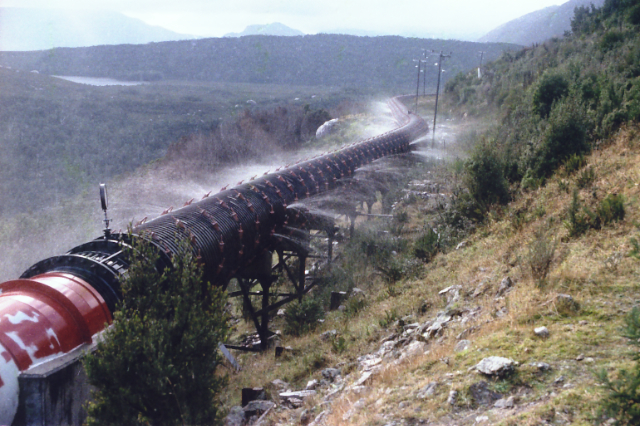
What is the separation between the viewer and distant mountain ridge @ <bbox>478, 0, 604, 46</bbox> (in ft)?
383

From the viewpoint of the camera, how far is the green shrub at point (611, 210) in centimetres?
736

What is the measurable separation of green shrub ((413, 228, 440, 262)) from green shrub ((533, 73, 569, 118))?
6.86 meters

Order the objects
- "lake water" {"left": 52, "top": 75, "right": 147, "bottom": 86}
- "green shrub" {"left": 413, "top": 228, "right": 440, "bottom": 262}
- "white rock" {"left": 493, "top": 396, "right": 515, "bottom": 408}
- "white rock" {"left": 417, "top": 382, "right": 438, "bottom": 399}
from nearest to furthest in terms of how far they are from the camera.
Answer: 1. "white rock" {"left": 493, "top": 396, "right": 515, "bottom": 408}
2. "white rock" {"left": 417, "top": 382, "right": 438, "bottom": 399}
3. "green shrub" {"left": 413, "top": 228, "right": 440, "bottom": 262}
4. "lake water" {"left": 52, "top": 75, "right": 147, "bottom": 86}

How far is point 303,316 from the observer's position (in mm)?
10539

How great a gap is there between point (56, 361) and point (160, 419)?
1466mm

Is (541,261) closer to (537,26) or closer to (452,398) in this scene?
(452,398)

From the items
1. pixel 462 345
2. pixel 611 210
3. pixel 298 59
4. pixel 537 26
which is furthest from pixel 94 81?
pixel 537 26

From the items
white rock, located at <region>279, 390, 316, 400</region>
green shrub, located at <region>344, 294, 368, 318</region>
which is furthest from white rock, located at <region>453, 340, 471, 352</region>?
green shrub, located at <region>344, 294, 368, 318</region>

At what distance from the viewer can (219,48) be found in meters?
98.3

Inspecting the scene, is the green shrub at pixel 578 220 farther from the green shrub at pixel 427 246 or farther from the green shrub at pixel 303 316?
the green shrub at pixel 303 316

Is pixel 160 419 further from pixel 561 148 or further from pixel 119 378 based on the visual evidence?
pixel 561 148

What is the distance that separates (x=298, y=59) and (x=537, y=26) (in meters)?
79.9

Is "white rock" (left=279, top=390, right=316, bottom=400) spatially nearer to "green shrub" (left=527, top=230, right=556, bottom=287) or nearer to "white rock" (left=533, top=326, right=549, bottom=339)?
"white rock" (left=533, top=326, right=549, bottom=339)

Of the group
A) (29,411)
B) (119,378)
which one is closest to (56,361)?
(29,411)
